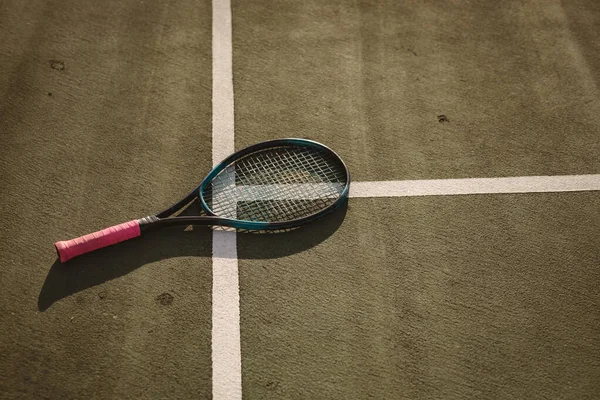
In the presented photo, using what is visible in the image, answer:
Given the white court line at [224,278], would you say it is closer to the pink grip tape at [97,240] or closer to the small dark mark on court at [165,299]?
the small dark mark on court at [165,299]

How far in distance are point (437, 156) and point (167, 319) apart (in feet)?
9.21

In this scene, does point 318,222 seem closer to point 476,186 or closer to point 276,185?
point 276,185

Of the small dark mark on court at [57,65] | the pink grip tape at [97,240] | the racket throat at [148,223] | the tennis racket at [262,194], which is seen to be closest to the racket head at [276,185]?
the tennis racket at [262,194]

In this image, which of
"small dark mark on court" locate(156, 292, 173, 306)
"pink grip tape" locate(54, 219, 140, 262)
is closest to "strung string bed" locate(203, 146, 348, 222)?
"pink grip tape" locate(54, 219, 140, 262)

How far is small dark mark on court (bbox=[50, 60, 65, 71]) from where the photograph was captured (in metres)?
7.08

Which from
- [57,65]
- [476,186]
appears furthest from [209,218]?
[57,65]

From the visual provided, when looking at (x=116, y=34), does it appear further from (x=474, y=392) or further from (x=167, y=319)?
(x=474, y=392)

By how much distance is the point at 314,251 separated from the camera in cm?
566

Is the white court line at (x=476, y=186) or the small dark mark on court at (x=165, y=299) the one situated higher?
the small dark mark on court at (x=165, y=299)

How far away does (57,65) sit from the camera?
711cm

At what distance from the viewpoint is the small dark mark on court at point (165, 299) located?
533cm

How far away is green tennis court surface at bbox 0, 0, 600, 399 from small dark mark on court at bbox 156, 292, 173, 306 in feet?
0.08

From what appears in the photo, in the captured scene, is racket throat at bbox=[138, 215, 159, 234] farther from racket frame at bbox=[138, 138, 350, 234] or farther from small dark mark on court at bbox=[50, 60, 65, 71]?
small dark mark on court at bbox=[50, 60, 65, 71]

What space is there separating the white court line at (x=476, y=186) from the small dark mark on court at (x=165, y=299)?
5.79 feet
